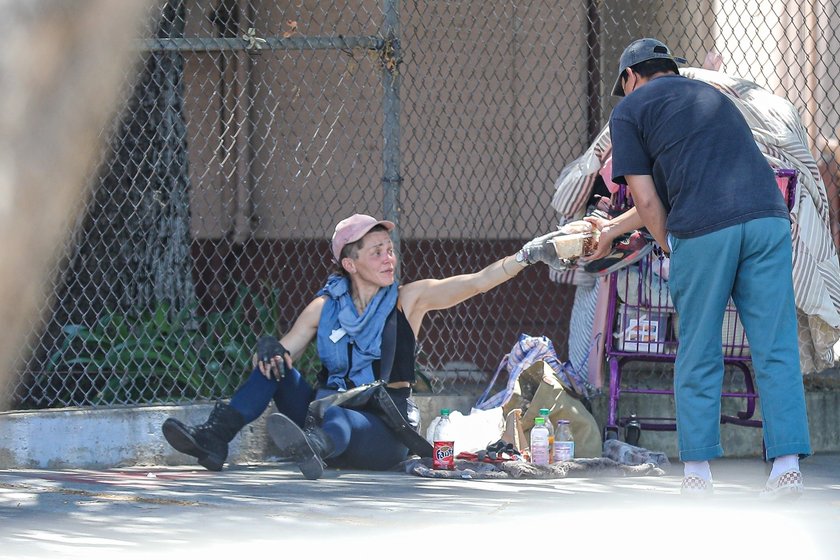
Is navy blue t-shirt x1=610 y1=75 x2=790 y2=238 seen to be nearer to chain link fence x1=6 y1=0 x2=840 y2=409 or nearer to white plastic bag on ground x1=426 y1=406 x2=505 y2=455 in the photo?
white plastic bag on ground x1=426 y1=406 x2=505 y2=455

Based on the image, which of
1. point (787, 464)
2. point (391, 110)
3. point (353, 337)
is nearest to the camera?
A: point (787, 464)

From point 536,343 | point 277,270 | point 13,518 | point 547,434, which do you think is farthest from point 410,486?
point 277,270

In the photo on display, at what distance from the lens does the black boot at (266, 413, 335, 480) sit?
4688 millimetres

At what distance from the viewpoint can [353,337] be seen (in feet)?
17.9

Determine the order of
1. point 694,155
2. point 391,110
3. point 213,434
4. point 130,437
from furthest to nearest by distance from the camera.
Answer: point 391,110
point 130,437
point 213,434
point 694,155

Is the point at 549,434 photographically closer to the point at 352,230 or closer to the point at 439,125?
the point at 352,230

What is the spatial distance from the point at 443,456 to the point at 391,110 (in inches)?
80.6

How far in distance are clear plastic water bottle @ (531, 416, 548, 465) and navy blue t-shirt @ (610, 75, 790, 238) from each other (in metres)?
1.39

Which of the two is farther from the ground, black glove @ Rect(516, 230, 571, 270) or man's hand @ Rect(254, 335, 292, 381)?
black glove @ Rect(516, 230, 571, 270)

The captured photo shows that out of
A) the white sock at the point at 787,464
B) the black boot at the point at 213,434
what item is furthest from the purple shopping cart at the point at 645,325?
the black boot at the point at 213,434

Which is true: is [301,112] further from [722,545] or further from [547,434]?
[722,545]

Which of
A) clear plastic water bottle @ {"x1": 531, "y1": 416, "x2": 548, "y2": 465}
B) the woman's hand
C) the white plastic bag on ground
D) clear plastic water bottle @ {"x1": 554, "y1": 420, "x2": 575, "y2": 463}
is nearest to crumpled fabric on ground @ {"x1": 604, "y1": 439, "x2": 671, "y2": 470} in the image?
clear plastic water bottle @ {"x1": 554, "y1": 420, "x2": 575, "y2": 463}

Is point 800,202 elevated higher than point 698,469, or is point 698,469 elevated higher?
point 800,202

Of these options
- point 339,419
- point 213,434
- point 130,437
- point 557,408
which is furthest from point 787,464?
point 130,437
